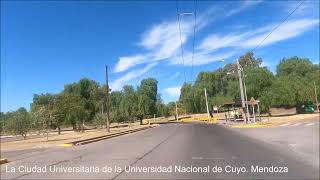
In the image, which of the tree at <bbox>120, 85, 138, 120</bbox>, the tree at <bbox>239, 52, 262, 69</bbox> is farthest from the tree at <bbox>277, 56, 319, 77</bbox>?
the tree at <bbox>120, 85, 138, 120</bbox>

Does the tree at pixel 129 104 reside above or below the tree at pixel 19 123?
above

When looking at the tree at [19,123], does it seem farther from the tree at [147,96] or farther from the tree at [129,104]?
the tree at [147,96]

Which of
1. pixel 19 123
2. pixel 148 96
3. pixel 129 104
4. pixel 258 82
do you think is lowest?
pixel 19 123

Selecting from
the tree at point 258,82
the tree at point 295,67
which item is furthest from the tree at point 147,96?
the tree at point 295,67

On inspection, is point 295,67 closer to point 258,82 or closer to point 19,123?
point 258,82

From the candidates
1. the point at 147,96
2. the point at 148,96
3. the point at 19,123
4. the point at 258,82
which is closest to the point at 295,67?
the point at 148,96

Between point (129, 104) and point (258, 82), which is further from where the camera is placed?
point (129, 104)

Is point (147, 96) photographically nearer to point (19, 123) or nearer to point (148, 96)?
point (148, 96)

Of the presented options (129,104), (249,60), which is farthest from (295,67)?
(129,104)

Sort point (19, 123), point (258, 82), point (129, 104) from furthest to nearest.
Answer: point (129, 104)
point (258, 82)
point (19, 123)

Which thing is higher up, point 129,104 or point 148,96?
point 148,96

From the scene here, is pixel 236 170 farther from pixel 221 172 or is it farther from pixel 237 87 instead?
pixel 237 87

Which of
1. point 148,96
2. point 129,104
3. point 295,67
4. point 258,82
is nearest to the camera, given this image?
point 258,82

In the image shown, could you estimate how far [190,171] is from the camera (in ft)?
40.9
